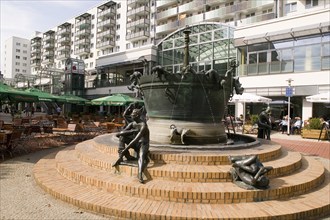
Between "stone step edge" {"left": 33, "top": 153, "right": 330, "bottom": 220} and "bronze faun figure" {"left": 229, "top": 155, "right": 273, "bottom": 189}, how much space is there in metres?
0.36

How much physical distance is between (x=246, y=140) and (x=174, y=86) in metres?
4.15

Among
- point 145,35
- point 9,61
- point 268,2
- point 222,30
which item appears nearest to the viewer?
point 222,30

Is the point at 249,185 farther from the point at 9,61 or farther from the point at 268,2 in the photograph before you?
the point at 9,61

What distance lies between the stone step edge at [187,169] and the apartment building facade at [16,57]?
12661cm

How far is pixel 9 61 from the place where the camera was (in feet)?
392

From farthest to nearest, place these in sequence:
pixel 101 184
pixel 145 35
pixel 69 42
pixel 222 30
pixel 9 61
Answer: pixel 9 61
pixel 69 42
pixel 145 35
pixel 222 30
pixel 101 184

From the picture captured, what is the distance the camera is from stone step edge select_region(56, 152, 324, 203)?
500 centimetres

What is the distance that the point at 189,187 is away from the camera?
5.23 m

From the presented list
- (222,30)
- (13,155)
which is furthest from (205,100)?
(222,30)

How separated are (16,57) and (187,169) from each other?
134m

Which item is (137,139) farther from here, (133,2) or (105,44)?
(105,44)

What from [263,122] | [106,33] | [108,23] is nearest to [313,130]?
[263,122]

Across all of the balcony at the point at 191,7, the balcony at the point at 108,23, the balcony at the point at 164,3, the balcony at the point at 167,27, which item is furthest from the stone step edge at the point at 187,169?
the balcony at the point at 108,23

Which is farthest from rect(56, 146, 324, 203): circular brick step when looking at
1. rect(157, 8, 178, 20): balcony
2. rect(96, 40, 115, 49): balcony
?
rect(96, 40, 115, 49): balcony
